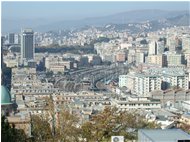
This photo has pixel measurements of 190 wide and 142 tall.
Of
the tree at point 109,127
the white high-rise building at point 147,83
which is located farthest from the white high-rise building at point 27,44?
the tree at point 109,127

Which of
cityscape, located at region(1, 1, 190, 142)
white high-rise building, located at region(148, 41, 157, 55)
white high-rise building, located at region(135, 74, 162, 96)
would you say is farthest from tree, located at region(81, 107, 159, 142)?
white high-rise building, located at region(148, 41, 157, 55)

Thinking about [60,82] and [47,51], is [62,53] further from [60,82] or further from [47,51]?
[60,82]

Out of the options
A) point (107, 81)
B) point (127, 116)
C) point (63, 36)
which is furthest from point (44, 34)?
point (127, 116)

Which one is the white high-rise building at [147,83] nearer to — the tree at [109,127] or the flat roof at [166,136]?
the tree at [109,127]

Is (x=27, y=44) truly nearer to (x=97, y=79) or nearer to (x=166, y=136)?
(x=97, y=79)

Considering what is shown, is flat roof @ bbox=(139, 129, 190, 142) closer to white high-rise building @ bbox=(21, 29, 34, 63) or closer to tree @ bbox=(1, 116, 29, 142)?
tree @ bbox=(1, 116, 29, 142)

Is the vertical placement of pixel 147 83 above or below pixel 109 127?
below

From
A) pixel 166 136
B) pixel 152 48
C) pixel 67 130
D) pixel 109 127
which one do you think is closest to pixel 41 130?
pixel 67 130
